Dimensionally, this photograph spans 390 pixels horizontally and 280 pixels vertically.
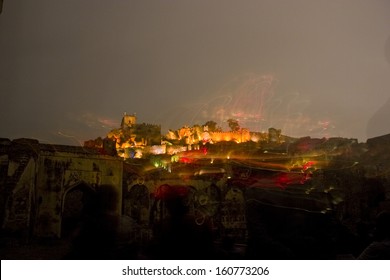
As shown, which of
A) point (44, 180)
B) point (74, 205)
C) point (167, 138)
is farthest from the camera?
point (167, 138)

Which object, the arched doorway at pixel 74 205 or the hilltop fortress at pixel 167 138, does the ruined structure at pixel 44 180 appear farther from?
the hilltop fortress at pixel 167 138

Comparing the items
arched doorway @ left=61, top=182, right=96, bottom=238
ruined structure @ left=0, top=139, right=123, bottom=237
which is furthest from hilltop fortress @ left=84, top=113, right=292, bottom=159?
ruined structure @ left=0, top=139, right=123, bottom=237

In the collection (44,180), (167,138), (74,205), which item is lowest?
(74,205)

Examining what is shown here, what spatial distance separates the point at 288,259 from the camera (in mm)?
5035

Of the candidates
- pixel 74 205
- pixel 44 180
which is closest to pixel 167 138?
pixel 74 205

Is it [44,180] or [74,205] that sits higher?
[44,180]

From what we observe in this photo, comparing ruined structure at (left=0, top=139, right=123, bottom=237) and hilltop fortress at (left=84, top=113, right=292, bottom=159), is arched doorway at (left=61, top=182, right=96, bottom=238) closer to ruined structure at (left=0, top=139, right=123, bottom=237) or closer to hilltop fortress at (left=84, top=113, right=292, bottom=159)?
ruined structure at (left=0, top=139, right=123, bottom=237)

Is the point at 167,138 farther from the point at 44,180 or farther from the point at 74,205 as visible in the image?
the point at 44,180

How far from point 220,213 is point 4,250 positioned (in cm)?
1148

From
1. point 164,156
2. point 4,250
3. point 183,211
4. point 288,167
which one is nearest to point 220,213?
point 4,250

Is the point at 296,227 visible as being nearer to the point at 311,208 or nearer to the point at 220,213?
the point at 311,208

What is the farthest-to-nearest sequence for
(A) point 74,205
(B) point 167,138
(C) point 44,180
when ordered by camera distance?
(B) point 167,138, (A) point 74,205, (C) point 44,180

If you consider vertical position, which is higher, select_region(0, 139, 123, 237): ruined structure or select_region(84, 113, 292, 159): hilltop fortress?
select_region(84, 113, 292, 159): hilltop fortress

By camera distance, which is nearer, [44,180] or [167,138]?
[44,180]
